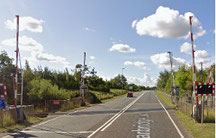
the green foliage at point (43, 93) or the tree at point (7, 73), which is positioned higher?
the tree at point (7, 73)

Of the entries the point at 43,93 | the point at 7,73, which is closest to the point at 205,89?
the point at 43,93

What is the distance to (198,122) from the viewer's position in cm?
1262

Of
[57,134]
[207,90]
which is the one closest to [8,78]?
[57,134]

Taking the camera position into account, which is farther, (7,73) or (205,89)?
(7,73)

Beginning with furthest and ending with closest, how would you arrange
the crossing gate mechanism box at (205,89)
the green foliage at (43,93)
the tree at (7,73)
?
the tree at (7,73) → the green foliage at (43,93) → the crossing gate mechanism box at (205,89)

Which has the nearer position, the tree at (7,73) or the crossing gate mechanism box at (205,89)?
the crossing gate mechanism box at (205,89)

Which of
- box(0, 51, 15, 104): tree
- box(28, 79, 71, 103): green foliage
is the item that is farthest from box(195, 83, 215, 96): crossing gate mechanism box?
box(0, 51, 15, 104): tree

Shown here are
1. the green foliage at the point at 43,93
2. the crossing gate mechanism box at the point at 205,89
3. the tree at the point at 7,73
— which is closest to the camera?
the crossing gate mechanism box at the point at 205,89

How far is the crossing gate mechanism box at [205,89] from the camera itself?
1159 centimetres

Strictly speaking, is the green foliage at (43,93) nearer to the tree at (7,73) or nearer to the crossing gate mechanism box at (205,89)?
the tree at (7,73)

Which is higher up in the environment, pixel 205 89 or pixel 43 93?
pixel 205 89

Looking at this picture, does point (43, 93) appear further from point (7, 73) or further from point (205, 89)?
point (205, 89)

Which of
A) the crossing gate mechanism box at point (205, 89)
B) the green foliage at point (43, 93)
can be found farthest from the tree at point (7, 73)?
the crossing gate mechanism box at point (205, 89)

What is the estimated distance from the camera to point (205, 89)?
1170cm
